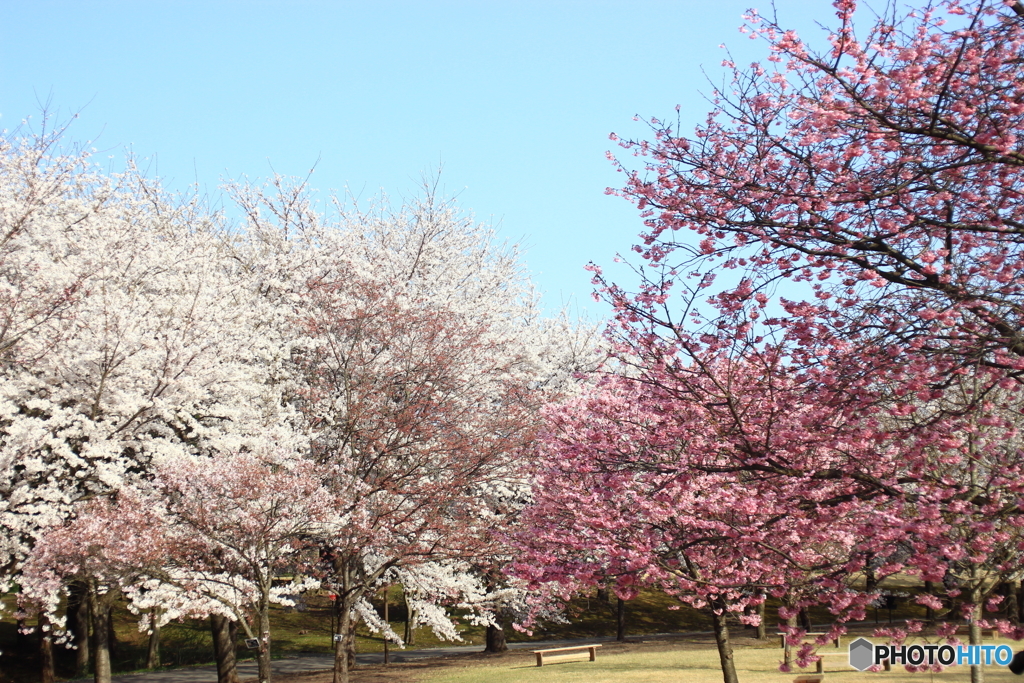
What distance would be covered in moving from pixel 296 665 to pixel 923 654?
22.8 metres

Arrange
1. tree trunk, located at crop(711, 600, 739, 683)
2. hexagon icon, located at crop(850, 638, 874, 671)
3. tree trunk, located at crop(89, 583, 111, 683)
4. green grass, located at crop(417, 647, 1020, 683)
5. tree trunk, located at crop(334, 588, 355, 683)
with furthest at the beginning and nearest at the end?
1. green grass, located at crop(417, 647, 1020, 683)
2. tree trunk, located at crop(89, 583, 111, 683)
3. tree trunk, located at crop(334, 588, 355, 683)
4. tree trunk, located at crop(711, 600, 739, 683)
5. hexagon icon, located at crop(850, 638, 874, 671)

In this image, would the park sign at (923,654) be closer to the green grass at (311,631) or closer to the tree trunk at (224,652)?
the green grass at (311,631)

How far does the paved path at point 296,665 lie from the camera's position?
25906 millimetres

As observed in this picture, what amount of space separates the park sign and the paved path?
16.4 m

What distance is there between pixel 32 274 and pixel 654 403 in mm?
15626

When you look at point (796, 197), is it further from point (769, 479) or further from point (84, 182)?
point (84, 182)

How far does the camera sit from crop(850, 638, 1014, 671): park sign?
26.4 ft

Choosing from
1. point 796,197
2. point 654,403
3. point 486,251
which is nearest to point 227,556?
point 654,403

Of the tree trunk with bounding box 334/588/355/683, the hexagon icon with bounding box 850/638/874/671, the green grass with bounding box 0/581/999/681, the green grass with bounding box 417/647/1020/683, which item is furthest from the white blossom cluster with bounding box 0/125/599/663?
the green grass with bounding box 0/581/999/681

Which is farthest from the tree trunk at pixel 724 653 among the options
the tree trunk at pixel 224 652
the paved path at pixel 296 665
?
the paved path at pixel 296 665

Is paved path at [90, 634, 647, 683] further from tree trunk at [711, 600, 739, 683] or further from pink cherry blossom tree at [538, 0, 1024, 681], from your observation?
pink cherry blossom tree at [538, 0, 1024, 681]

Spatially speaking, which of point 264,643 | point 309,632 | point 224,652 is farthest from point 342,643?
point 309,632

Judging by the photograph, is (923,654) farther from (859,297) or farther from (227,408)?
(227,408)

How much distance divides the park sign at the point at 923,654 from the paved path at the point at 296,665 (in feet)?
53.7
